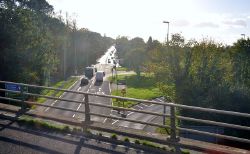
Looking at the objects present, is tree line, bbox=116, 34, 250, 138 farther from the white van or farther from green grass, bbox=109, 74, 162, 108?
the white van

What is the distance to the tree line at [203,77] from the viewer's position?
98.4ft

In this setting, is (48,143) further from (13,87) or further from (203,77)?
(203,77)

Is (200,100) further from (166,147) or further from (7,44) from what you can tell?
(166,147)

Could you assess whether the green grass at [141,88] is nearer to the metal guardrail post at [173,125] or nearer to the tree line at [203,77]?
the tree line at [203,77]

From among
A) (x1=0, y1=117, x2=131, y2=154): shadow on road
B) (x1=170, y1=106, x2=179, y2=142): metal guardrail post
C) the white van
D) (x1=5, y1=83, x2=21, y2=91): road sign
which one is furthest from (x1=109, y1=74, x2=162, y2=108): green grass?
(x1=170, y1=106, x2=179, y2=142): metal guardrail post

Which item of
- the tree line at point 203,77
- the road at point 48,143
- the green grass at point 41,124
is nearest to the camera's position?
the road at point 48,143

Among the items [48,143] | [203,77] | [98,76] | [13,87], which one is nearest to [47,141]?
[48,143]

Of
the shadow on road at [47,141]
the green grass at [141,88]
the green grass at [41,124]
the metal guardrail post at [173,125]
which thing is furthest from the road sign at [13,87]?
the green grass at [141,88]

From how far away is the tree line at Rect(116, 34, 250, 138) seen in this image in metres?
30.0

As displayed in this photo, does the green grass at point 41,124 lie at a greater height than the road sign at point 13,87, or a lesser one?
lesser

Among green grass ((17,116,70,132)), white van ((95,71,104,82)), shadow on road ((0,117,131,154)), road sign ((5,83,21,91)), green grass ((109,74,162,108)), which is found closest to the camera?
shadow on road ((0,117,131,154))

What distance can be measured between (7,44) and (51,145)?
30.4 meters

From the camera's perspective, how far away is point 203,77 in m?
33.3

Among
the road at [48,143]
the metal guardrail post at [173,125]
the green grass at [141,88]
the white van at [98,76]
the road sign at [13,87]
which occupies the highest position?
the road sign at [13,87]
